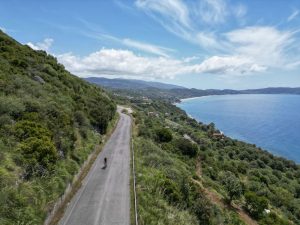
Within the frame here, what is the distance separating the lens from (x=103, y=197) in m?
19.9

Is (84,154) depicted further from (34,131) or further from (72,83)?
(72,83)

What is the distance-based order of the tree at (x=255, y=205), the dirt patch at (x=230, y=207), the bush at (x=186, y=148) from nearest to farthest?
1. the dirt patch at (x=230, y=207)
2. the tree at (x=255, y=205)
3. the bush at (x=186, y=148)

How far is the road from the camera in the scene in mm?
16609

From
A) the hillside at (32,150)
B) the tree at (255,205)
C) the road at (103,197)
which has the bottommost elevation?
the tree at (255,205)

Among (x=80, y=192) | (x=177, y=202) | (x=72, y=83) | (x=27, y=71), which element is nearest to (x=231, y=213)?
(x=177, y=202)

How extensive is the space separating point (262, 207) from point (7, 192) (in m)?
26.5

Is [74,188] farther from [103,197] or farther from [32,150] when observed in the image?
[32,150]

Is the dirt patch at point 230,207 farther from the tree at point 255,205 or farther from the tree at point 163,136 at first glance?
the tree at point 163,136

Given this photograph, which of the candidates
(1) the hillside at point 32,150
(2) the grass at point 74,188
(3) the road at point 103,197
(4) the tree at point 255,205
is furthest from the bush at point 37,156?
(4) the tree at point 255,205

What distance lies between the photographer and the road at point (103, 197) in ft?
54.5

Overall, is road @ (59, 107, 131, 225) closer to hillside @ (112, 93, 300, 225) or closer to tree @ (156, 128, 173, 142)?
hillside @ (112, 93, 300, 225)

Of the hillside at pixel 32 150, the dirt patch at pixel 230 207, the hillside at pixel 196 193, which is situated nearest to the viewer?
the hillside at pixel 32 150

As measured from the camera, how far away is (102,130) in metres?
43.0

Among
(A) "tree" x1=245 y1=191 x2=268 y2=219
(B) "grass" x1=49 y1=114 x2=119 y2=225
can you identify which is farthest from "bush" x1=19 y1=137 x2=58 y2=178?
(A) "tree" x1=245 y1=191 x2=268 y2=219
